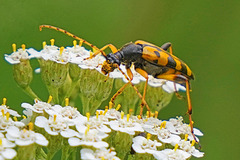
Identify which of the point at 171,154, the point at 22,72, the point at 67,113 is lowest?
the point at 171,154

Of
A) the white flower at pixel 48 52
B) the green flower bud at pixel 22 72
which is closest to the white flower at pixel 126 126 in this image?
the white flower at pixel 48 52

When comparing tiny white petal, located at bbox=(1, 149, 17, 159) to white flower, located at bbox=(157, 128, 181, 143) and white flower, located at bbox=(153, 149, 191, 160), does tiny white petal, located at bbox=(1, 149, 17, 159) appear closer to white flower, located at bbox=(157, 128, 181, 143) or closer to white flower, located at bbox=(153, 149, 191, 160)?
white flower, located at bbox=(153, 149, 191, 160)

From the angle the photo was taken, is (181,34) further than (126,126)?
Yes

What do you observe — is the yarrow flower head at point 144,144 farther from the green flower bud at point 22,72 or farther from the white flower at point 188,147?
the green flower bud at point 22,72

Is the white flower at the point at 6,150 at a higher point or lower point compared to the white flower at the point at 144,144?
higher

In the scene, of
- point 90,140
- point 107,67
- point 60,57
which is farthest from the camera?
point 60,57

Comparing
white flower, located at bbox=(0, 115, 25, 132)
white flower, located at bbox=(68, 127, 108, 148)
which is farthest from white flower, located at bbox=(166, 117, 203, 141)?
white flower, located at bbox=(0, 115, 25, 132)

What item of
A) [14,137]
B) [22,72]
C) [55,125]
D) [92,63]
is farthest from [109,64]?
[14,137]

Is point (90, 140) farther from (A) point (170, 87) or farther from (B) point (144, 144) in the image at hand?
(A) point (170, 87)

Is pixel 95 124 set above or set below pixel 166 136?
above
